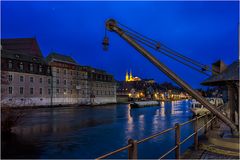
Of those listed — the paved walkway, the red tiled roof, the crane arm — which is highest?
the red tiled roof

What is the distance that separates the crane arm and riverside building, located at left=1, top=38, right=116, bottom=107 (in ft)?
171

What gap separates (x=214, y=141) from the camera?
9.71m

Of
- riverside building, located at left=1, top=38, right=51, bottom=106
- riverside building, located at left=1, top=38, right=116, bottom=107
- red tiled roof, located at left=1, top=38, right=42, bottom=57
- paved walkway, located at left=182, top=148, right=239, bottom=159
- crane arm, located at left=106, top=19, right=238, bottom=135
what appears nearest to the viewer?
paved walkway, located at left=182, top=148, right=239, bottom=159

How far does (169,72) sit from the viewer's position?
10.4 metres

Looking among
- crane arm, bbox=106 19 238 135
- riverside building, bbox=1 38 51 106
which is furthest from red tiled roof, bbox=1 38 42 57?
crane arm, bbox=106 19 238 135

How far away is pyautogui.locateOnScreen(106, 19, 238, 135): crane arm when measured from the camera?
9.62m

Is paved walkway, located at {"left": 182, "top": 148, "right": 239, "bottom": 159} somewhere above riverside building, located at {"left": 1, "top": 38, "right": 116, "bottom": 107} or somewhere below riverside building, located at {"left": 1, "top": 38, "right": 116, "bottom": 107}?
below

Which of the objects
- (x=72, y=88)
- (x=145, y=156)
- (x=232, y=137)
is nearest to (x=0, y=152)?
(x=145, y=156)

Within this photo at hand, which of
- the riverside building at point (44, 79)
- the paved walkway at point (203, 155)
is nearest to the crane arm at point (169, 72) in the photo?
the paved walkway at point (203, 155)

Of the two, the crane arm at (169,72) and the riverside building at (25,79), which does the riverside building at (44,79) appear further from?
the crane arm at (169,72)

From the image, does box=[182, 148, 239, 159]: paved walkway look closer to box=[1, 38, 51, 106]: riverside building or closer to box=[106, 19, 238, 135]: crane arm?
box=[106, 19, 238, 135]: crane arm

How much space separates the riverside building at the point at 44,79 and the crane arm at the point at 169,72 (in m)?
52.1

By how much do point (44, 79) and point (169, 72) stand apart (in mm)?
73431

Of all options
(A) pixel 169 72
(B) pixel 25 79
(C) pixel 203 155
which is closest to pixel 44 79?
(B) pixel 25 79
